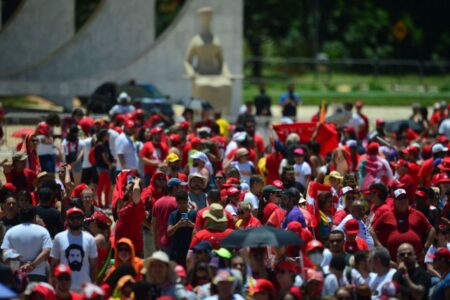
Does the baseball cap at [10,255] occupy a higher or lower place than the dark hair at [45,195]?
lower

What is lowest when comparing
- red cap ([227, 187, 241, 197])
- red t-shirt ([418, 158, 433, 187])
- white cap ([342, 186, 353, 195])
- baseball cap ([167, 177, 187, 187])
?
red t-shirt ([418, 158, 433, 187])

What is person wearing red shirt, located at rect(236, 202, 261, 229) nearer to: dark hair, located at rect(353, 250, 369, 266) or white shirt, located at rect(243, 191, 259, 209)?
white shirt, located at rect(243, 191, 259, 209)

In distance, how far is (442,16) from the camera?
78.8m

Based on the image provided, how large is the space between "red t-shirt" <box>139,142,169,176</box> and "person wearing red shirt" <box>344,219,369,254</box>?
24.2ft

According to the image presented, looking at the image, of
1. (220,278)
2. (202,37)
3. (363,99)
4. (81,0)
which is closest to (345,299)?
(220,278)

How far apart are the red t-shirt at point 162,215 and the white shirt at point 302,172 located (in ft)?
15.8

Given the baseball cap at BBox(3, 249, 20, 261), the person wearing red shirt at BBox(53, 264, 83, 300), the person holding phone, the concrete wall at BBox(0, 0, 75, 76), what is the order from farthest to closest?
the concrete wall at BBox(0, 0, 75, 76)
the person holding phone
the baseball cap at BBox(3, 249, 20, 261)
the person wearing red shirt at BBox(53, 264, 83, 300)

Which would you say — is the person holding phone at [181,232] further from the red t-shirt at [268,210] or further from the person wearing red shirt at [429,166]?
the person wearing red shirt at [429,166]

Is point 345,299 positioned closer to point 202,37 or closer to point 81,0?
point 202,37

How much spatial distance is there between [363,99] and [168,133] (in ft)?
100

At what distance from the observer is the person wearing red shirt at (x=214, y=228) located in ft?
50.8

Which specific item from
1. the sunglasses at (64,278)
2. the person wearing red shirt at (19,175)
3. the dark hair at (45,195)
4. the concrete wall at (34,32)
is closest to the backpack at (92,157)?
the person wearing red shirt at (19,175)

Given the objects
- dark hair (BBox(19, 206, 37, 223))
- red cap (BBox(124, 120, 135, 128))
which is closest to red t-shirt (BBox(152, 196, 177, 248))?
dark hair (BBox(19, 206, 37, 223))

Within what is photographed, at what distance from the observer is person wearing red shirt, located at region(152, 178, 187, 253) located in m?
17.0
